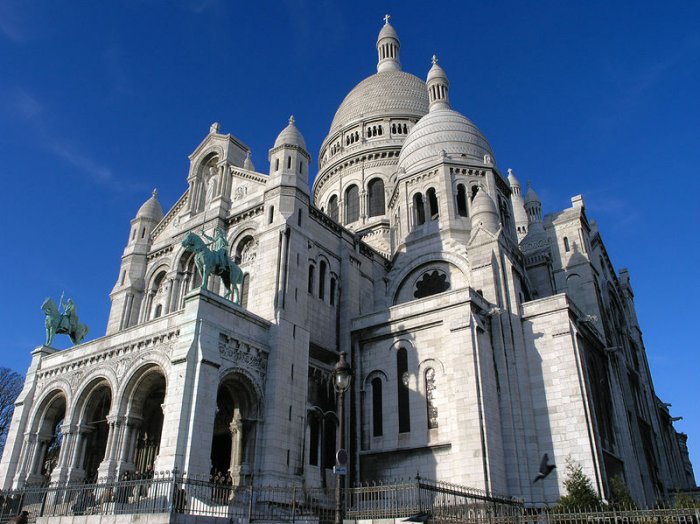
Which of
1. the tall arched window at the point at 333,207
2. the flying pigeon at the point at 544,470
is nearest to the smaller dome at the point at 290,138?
the tall arched window at the point at 333,207

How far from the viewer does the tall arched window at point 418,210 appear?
37969mm

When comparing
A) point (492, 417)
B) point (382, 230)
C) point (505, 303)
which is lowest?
point (492, 417)

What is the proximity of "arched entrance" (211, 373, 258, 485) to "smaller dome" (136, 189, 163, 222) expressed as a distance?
16.7 meters

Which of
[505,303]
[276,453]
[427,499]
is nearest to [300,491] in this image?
[276,453]

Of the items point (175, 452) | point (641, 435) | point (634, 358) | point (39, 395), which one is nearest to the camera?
point (175, 452)

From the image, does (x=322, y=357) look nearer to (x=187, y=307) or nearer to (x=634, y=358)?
(x=187, y=307)

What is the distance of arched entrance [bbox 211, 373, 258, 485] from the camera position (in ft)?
78.9

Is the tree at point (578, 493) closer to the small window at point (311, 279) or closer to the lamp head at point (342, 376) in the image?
the lamp head at point (342, 376)

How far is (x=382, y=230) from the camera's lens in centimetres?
4488

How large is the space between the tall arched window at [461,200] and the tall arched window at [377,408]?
12694mm

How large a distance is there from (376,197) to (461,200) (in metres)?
12.8

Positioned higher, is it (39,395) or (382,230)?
(382,230)

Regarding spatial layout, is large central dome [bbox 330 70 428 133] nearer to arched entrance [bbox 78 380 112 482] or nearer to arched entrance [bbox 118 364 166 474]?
arched entrance [bbox 118 364 166 474]

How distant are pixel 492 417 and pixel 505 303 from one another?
607 centimetres
